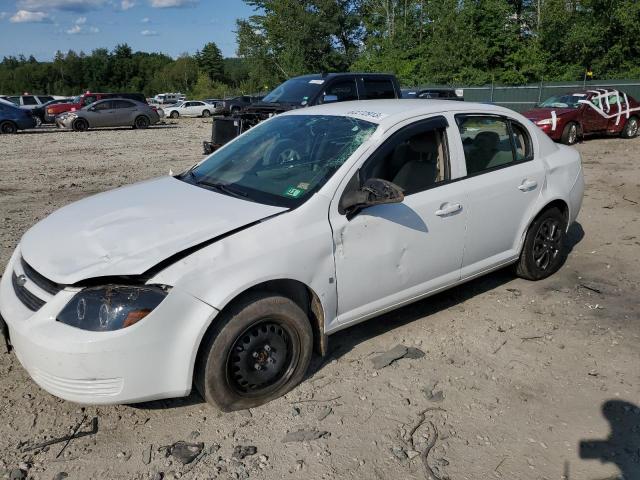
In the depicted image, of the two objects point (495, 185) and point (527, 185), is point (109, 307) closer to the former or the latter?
point (495, 185)

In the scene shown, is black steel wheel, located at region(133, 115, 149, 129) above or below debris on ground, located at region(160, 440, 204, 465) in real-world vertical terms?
above

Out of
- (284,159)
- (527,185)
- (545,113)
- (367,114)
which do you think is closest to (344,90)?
(545,113)

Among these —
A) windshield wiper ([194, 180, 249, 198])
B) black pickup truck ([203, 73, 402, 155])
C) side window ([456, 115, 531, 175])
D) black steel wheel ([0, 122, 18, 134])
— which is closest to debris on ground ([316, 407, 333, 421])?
windshield wiper ([194, 180, 249, 198])

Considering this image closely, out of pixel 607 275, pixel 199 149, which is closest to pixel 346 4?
pixel 199 149

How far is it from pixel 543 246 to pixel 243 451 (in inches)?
132

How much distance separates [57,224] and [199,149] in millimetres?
13493

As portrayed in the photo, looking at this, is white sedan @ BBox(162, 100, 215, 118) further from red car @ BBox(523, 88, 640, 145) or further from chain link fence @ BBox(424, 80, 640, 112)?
red car @ BBox(523, 88, 640, 145)

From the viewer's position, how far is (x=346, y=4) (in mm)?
61094

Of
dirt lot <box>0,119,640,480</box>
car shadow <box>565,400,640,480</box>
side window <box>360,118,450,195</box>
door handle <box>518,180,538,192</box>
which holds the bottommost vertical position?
car shadow <box>565,400,640,480</box>

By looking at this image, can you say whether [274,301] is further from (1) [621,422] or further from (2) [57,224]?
(1) [621,422]

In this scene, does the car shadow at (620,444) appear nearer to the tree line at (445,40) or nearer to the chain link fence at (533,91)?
the chain link fence at (533,91)

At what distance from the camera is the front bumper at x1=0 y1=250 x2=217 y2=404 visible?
2.68m

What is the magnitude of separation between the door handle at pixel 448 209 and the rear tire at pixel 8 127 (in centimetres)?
2325

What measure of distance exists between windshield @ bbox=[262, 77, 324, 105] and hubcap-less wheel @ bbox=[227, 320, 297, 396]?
8.02 m
